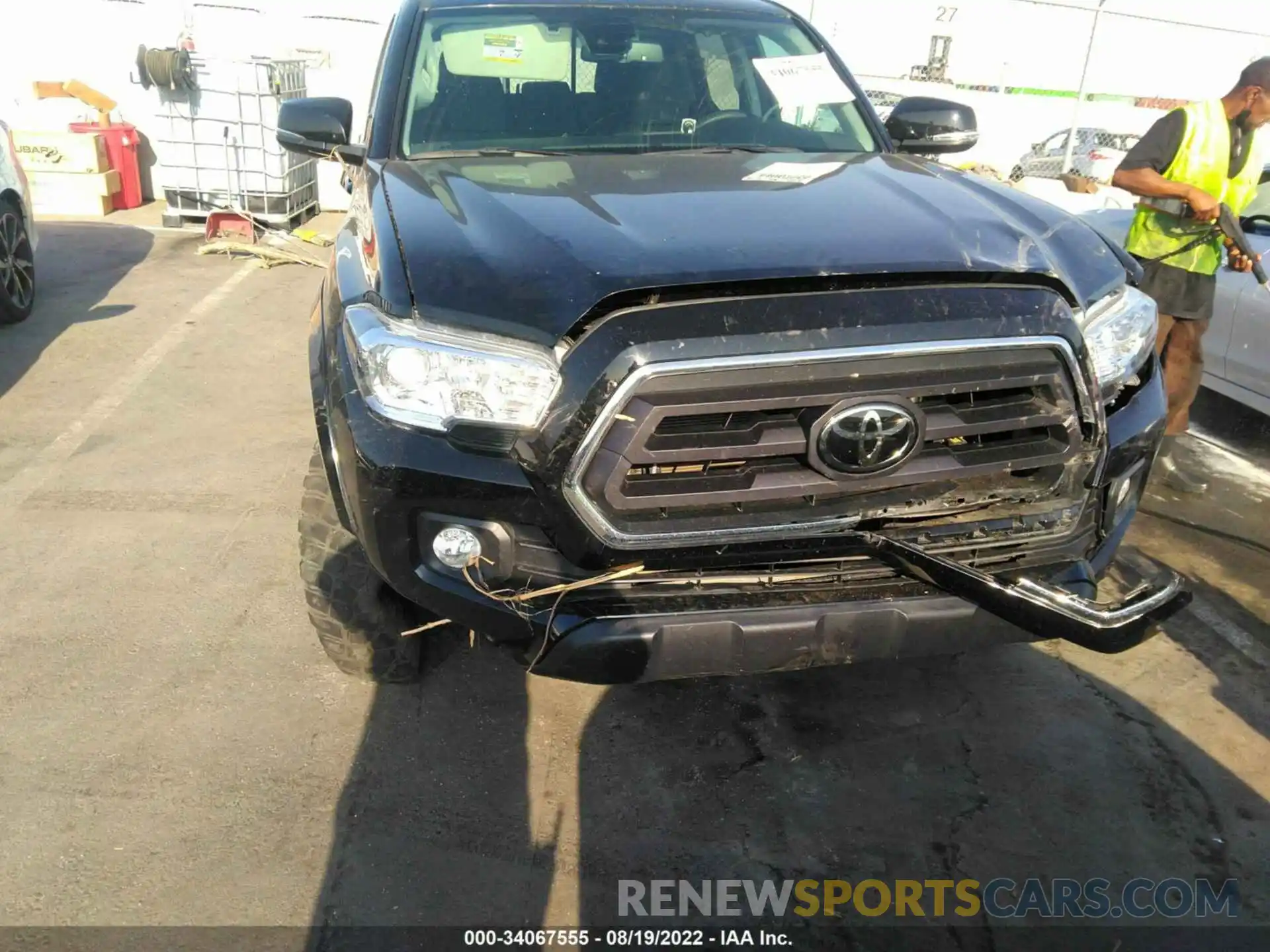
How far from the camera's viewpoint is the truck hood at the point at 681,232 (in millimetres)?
2131

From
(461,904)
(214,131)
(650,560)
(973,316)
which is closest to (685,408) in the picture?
(650,560)

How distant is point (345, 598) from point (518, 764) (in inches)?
26.0

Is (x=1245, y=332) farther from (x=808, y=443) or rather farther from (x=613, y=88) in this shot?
(x=808, y=443)

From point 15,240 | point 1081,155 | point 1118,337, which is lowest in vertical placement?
point 15,240

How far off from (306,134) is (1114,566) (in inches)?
113

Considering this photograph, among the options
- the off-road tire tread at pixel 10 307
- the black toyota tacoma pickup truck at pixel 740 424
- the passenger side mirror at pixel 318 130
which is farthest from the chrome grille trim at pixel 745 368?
the off-road tire tread at pixel 10 307

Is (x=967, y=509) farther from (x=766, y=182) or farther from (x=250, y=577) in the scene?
(x=250, y=577)

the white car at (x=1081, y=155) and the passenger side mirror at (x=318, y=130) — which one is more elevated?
the passenger side mirror at (x=318, y=130)

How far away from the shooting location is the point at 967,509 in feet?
7.71

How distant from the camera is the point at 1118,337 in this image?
7.95 ft

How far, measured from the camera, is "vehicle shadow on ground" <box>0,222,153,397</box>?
20.2ft

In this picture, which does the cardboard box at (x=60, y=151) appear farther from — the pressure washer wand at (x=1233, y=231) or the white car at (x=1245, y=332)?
the pressure washer wand at (x=1233, y=231)

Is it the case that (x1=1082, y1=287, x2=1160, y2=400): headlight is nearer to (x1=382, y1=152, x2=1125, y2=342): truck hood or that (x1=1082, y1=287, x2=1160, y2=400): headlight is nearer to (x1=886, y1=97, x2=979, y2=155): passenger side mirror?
(x1=382, y1=152, x2=1125, y2=342): truck hood

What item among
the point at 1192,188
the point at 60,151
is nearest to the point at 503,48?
the point at 1192,188
